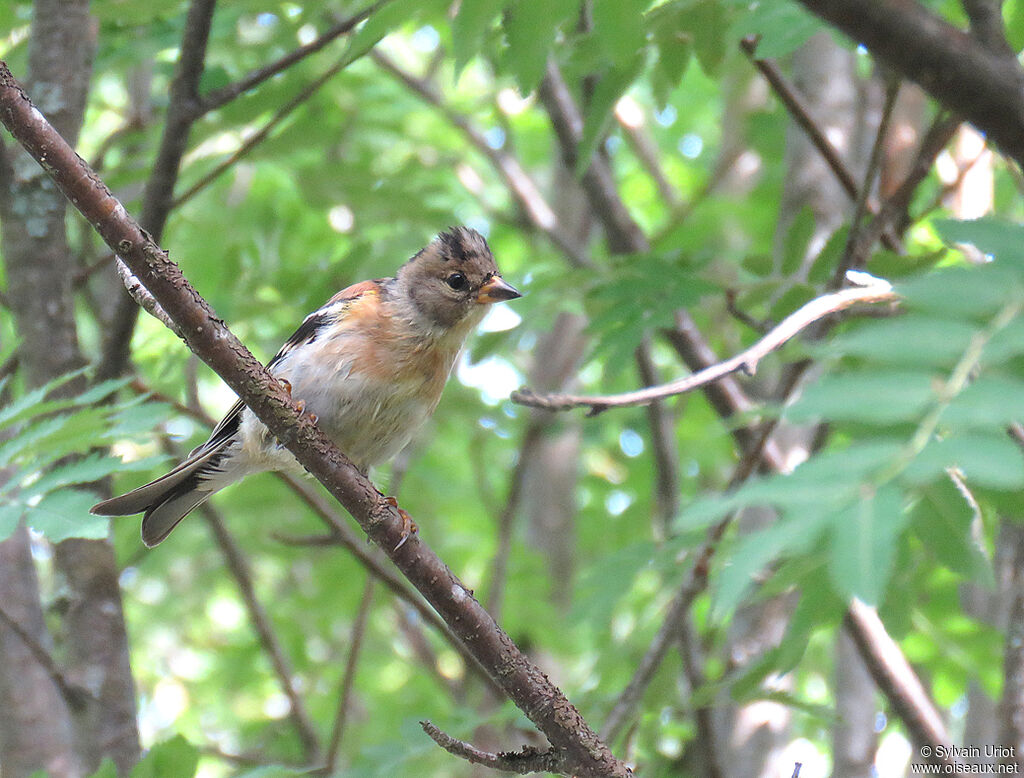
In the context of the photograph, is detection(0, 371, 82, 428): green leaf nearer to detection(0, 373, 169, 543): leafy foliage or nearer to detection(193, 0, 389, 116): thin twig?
detection(0, 373, 169, 543): leafy foliage

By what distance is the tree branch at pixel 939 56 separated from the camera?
1.94 meters

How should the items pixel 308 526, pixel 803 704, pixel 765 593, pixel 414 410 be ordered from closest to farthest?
pixel 765 593, pixel 803 704, pixel 414 410, pixel 308 526

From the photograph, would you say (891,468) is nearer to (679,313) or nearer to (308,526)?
(679,313)

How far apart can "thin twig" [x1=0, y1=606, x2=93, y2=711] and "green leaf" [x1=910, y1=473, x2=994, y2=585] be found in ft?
11.0

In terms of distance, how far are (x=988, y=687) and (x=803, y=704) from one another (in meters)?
1.51

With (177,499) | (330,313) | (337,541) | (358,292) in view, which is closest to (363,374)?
(330,313)

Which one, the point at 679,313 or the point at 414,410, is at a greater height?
the point at 679,313

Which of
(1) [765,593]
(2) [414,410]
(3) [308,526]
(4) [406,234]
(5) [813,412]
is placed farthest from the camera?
(3) [308,526]

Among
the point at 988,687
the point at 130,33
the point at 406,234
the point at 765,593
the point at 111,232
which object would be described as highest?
the point at 130,33

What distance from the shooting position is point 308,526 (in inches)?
280

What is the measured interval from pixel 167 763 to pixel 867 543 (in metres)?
2.69

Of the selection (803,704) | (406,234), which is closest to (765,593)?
(803,704)

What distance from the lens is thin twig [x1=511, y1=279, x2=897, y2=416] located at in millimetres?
2586

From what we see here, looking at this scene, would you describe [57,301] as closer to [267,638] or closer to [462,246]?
[462,246]
